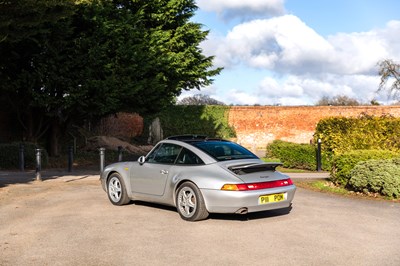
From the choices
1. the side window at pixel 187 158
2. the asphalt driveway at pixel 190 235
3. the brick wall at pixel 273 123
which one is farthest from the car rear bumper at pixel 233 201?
the brick wall at pixel 273 123

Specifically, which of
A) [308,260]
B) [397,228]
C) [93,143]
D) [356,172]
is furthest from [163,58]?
[308,260]

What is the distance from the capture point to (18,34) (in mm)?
13133

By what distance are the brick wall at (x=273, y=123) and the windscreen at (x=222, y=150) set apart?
99.0 feet

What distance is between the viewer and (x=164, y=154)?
9.18 meters

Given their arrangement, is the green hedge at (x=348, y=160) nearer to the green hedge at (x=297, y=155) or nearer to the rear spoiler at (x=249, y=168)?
the rear spoiler at (x=249, y=168)

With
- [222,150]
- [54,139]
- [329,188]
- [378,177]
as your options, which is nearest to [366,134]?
[329,188]

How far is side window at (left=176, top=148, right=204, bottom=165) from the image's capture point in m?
8.45

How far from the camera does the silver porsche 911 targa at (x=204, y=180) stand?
305 inches

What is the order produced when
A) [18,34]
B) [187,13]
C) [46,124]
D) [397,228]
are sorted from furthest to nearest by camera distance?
[187,13] → [46,124] → [18,34] → [397,228]

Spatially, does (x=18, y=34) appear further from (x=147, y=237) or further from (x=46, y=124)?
(x=46, y=124)

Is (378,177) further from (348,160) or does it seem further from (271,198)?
(271,198)

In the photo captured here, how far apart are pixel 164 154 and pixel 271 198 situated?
2.36 meters

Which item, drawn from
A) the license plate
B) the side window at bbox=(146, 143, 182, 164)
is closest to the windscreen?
the side window at bbox=(146, 143, 182, 164)

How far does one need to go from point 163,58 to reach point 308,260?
1724cm
